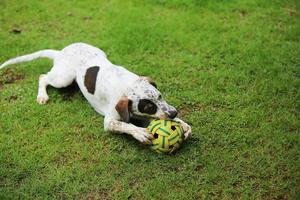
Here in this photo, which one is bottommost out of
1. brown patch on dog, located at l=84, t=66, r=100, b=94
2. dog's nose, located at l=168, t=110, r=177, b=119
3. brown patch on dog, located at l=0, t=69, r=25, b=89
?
brown patch on dog, located at l=0, t=69, r=25, b=89

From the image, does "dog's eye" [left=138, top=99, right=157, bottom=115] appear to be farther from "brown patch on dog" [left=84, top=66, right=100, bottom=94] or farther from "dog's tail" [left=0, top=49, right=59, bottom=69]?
"dog's tail" [left=0, top=49, right=59, bottom=69]

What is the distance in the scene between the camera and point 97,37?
790 cm

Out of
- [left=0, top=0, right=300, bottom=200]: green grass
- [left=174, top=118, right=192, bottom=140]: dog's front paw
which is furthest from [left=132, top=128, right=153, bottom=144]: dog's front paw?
[left=174, top=118, right=192, bottom=140]: dog's front paw

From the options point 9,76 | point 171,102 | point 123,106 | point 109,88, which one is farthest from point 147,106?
point 9,76

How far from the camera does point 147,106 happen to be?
523 centimetres

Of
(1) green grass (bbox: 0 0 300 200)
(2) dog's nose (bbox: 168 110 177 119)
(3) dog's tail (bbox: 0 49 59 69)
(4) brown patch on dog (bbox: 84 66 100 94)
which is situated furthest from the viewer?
(3) dog's tail (bbox: 0 49 59 69)

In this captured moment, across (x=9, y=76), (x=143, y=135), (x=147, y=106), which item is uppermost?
(x=147, y=106)

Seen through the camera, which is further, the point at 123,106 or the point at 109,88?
the point at 109,88

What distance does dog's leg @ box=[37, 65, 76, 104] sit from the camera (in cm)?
624

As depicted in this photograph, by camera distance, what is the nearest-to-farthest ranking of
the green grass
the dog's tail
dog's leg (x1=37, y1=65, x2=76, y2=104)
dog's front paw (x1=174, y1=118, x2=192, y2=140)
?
the green grass < dog's front paw (x1=174, y1=118, x2=192, y2=140) < dog's leg (x1=37, y1=65, x2=76, y2=104) < the dog's tail

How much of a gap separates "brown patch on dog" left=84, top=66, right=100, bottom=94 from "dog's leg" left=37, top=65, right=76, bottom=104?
364 millimetres

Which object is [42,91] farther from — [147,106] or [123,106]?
[147,106]

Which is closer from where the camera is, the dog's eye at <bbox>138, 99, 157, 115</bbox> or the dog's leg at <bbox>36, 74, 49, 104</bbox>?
the dog's eye at <bbox>138, 99, 157, 115</bbox>

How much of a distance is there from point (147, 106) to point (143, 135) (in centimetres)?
34
